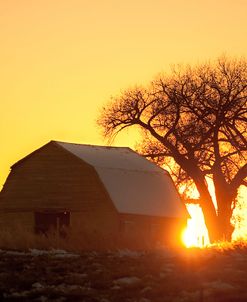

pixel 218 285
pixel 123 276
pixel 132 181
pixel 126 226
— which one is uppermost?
pixel 132 181

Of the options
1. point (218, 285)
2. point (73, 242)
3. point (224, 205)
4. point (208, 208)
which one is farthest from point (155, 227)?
point (218, 285)

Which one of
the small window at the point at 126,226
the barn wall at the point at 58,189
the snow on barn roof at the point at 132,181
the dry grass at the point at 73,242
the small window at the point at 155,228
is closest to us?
the dry grass at the point at 73,242

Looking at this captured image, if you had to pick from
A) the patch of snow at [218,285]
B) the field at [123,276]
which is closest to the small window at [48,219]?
the field at [123,276]

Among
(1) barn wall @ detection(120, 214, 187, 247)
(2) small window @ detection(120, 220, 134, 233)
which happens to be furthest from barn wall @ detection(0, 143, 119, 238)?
(1) barn wall @ detection(120, 214, 187, 247)

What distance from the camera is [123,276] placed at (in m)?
24.8

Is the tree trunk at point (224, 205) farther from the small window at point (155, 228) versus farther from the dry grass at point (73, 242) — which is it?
the dry grass at point (73, 242)

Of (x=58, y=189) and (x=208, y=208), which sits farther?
(x=208, y=208)

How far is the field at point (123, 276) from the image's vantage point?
21797 mm

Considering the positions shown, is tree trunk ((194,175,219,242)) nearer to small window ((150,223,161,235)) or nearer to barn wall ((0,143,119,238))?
small window ((150,223,161,235))

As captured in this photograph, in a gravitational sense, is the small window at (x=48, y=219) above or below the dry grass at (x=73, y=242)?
above

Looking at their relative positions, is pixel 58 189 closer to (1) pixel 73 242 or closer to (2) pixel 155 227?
(2) pixel 155 227

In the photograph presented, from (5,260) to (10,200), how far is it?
23951mm

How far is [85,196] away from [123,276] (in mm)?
24486

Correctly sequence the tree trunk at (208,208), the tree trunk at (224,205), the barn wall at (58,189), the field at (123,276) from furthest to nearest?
the tree trunk at (208,208), the tree trunk at (224,205), the barn wall at (58,189), the field at (123,276)
